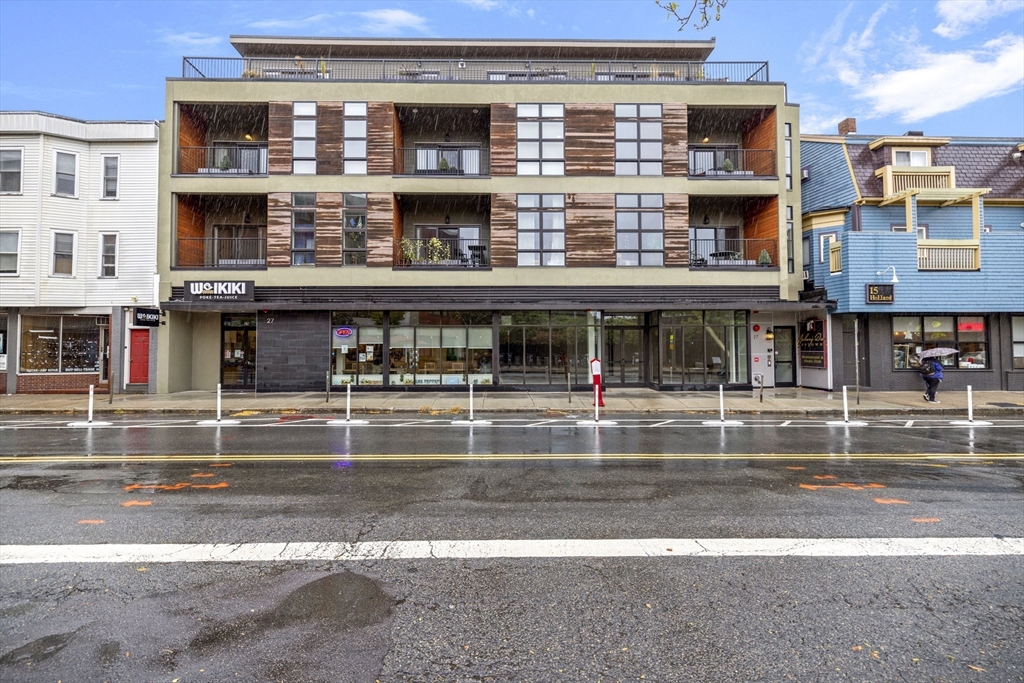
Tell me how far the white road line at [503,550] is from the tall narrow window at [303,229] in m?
17.6

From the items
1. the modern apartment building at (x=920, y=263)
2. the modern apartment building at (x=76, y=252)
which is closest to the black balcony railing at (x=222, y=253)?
the modern apartment building at (x=76, y=252)

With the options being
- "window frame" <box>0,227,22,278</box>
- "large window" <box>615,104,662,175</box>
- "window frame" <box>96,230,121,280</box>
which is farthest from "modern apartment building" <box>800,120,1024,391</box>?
"window frame" <box>0,227,22,278</box>

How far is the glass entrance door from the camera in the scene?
2206 cm

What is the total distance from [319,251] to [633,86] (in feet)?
45.3

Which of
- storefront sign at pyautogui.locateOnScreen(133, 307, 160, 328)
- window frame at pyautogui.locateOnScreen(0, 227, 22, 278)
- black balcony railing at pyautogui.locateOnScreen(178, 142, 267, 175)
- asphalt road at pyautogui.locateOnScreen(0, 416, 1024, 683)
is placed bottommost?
asphalt road at pyautogui.locateOnScreen(0, 416, 1024, 683)

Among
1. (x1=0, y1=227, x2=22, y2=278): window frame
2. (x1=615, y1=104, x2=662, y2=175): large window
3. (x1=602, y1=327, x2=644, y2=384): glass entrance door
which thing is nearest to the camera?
(x1=0, y1=227, x2=22, y2=278): window frame

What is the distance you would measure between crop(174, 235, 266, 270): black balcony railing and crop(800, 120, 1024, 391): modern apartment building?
2270 centimetres

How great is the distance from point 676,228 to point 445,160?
9468mm

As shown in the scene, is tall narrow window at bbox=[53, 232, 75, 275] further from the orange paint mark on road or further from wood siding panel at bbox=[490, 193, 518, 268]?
the orange paint mark on road

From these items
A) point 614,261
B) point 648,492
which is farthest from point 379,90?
point 648,492

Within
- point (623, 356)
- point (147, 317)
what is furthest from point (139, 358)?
point (623, 356)

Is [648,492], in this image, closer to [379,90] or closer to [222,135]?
[379,90]

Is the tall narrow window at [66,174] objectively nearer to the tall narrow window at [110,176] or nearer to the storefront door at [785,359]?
the tall narrow window at [110,176]

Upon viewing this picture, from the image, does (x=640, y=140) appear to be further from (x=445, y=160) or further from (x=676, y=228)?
(x=445, y=160)
